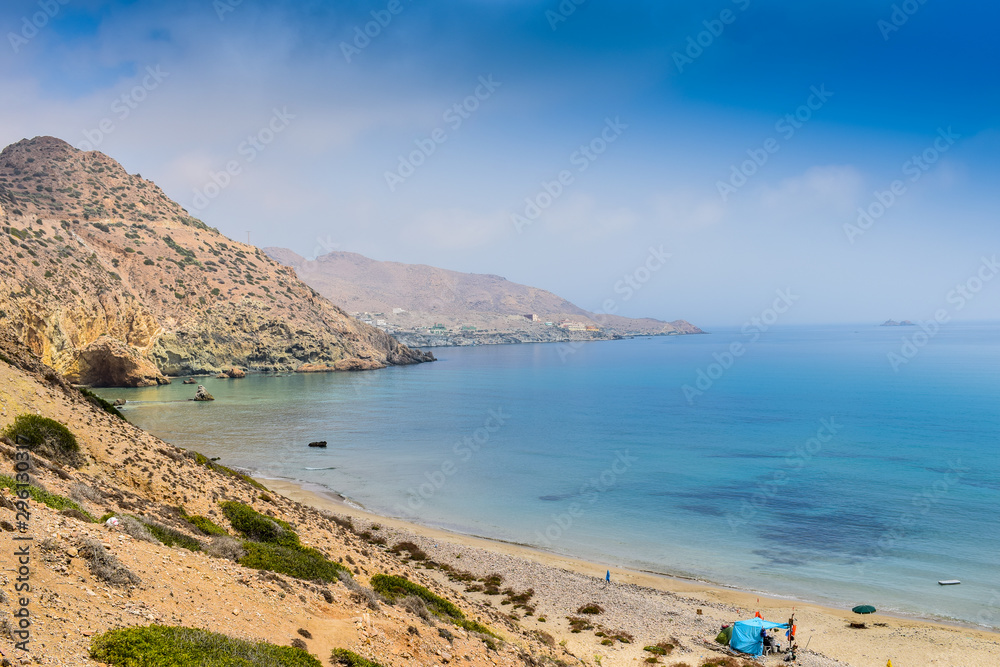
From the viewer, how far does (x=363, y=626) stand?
11461 millimetres

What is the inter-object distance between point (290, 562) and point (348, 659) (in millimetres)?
4375

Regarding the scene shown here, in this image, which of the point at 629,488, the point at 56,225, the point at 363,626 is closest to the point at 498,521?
the point at 629,488

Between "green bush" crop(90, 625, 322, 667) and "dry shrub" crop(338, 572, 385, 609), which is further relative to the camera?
"dry shrub" crop(338, 572, 385, 609)

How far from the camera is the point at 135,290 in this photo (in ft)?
305

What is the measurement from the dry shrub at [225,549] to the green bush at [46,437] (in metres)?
5.88

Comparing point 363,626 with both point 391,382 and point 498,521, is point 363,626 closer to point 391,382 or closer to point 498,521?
point 498,521

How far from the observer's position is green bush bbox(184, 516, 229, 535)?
15000mm

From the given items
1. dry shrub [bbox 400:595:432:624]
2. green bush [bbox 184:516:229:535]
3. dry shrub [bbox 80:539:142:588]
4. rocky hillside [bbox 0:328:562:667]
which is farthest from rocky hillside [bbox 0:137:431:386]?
dry shrub [bbox 400:595:432:624]

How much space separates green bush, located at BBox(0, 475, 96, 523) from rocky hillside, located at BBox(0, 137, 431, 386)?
54.8 metres

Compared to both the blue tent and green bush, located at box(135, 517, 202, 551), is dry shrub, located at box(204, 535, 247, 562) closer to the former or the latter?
green bush, located at box(135, 517, 202, 551)

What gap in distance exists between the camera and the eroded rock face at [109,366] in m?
70.0

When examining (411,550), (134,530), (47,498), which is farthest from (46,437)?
(411,550)

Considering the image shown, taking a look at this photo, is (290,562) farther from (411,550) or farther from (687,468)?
(687,468)

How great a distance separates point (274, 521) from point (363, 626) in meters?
7.53
